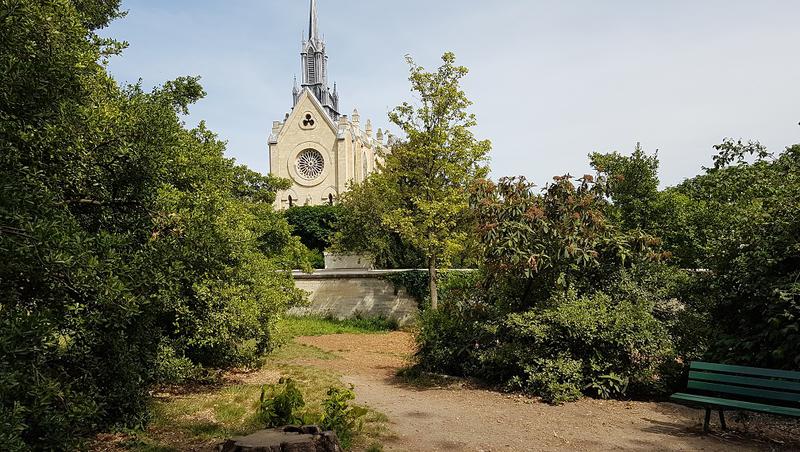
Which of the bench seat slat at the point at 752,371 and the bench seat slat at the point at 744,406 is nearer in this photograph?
the bench seat slat at the point at 744,406

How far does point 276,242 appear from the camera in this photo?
1712cm

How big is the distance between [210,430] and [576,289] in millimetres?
5956

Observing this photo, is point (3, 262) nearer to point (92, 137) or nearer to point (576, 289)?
point (92, 137)

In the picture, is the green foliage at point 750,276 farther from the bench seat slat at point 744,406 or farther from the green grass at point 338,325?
the green grass at point 338,325

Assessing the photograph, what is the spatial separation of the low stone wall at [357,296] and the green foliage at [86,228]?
1392 cm

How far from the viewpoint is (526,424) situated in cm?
674

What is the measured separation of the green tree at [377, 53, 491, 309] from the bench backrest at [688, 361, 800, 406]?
1142cm

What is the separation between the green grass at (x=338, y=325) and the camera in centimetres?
1928

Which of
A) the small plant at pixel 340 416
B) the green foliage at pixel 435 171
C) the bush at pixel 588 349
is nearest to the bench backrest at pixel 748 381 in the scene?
the bush at pixel 588 349

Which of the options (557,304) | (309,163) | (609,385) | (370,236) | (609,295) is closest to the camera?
(609,385)

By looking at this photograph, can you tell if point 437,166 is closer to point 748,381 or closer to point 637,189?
point 637,189

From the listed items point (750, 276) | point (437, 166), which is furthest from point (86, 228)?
point (437, 166)

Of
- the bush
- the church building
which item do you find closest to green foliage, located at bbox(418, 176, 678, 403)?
the bush

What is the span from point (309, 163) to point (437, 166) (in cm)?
4074
